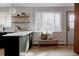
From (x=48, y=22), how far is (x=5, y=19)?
239 cm

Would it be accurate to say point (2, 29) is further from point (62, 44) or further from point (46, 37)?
point (62, 44)

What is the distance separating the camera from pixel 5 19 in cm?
855

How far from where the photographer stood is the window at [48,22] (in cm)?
855

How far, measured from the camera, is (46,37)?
795 centimetres

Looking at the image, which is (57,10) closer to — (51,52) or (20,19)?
(20,19)

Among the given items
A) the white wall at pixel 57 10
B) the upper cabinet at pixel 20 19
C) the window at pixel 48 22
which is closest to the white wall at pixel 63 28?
the white wall at pixel 57 10

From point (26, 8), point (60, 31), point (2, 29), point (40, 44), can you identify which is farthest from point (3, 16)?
point (60, 31)

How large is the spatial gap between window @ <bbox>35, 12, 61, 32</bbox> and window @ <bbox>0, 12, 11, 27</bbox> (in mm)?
1530

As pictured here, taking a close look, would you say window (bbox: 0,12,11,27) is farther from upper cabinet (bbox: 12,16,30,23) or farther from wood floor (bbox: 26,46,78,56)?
wood floor (bbox: 26,46,78,56)

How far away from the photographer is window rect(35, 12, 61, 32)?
8.55 metres

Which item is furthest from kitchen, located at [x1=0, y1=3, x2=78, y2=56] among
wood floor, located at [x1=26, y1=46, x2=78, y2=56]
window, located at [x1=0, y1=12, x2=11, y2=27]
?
wood floor, located at [x1=26, y1=46, x2=78, y2=56]

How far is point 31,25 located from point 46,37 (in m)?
1.18

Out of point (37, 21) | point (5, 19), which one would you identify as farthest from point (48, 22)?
point (5, 19)

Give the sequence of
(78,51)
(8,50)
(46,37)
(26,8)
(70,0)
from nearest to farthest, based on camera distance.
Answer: (70,0)
(8,50)
(78,51)
(46,37)
(26,8)
